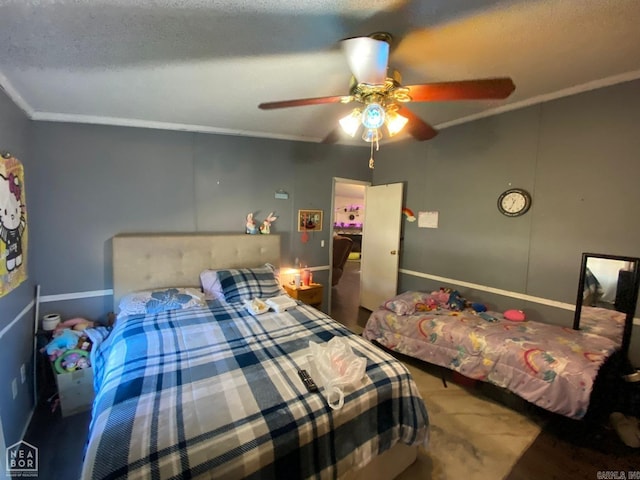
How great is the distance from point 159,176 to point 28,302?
60.0 inches

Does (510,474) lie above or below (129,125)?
below

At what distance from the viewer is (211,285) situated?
283cm

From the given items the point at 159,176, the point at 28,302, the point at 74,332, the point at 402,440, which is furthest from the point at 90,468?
the point at 159,176

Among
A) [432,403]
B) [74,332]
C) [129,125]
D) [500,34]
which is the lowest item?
[432,403]

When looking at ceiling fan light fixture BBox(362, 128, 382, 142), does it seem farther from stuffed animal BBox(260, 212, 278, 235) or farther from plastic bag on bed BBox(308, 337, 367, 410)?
stuffed animal BBox(260, 212, 278, 235)

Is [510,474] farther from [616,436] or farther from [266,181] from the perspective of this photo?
[266,181]

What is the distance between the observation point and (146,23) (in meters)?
1.38

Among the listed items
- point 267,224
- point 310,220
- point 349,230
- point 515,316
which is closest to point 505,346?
point 515,316

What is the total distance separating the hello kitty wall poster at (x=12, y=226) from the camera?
1.69 m

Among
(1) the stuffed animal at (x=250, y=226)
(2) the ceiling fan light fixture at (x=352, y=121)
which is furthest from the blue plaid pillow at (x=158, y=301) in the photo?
(2) the ceiling fan light fixture at (x=352, y=121)

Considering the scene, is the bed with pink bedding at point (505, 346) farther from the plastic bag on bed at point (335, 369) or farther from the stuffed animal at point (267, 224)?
the stuffed animal at point (267, 224)

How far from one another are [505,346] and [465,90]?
6.24ft

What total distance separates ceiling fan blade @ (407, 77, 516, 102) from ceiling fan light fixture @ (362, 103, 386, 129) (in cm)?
19

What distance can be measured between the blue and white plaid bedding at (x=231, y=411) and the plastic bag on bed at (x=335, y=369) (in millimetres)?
51
